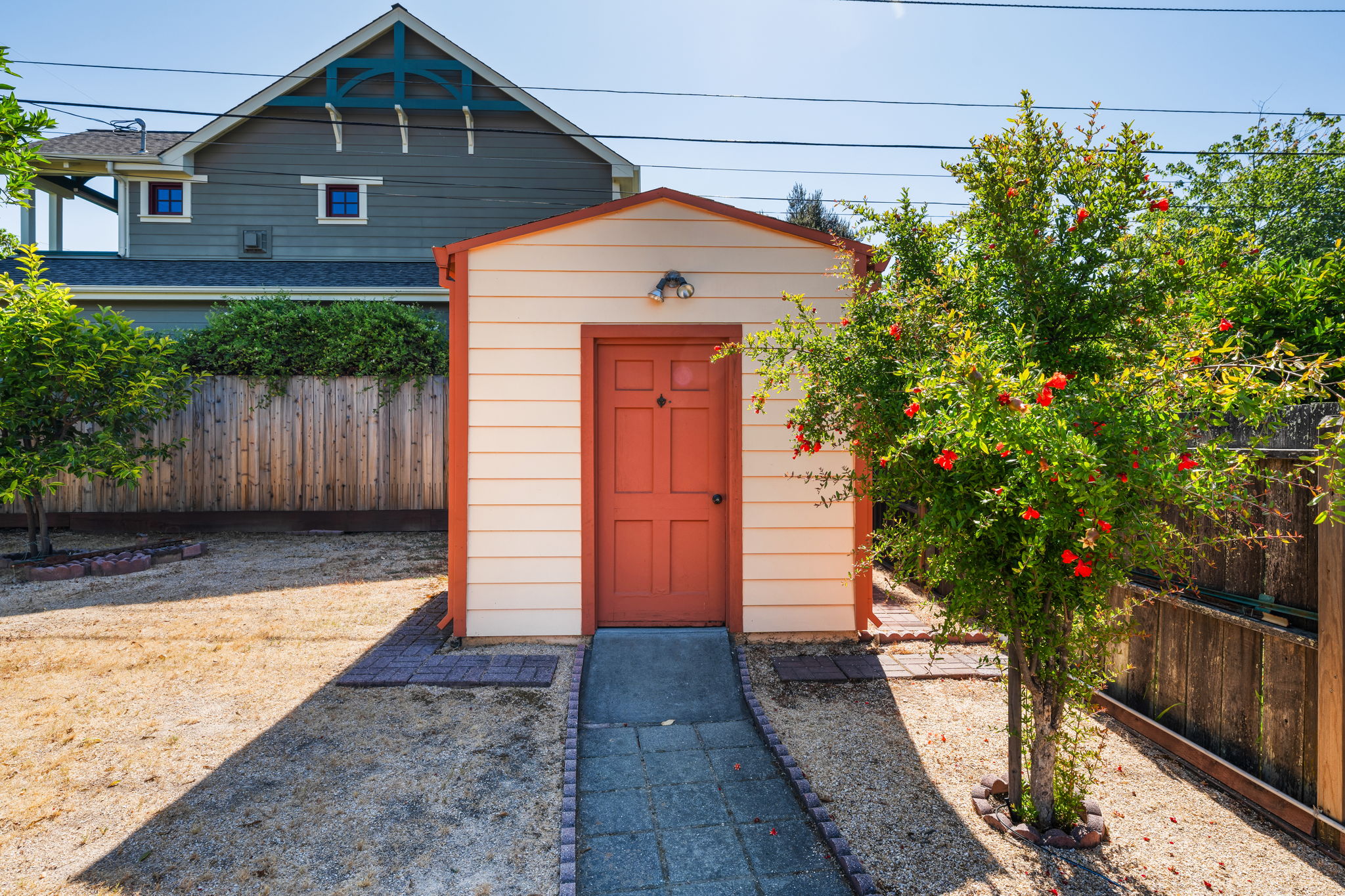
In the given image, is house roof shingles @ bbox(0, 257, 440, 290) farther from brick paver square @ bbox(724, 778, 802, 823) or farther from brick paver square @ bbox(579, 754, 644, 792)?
→ brick paver square @ bbox(724, 778, 802, 823)

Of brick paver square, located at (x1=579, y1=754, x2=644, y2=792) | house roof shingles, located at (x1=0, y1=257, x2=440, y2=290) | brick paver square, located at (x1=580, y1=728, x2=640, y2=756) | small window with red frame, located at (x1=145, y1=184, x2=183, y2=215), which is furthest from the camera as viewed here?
small window with red frame, located at (x1=145, y1=184, x2=183, y2=215)

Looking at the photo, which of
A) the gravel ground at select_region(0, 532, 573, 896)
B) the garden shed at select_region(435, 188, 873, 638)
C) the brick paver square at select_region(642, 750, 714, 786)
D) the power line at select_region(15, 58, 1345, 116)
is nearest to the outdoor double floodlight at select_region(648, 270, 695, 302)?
the garden shed at select_region(435, 188, 873, 638)

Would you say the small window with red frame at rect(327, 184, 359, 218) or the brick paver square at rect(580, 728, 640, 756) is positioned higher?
the small window with red frame at rect(327, 184, 359, 218)

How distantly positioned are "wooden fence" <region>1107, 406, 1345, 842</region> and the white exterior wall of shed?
82.6 inches

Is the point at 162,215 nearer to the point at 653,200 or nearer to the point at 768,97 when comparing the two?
the point at 768,97

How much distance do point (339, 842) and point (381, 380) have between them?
695 cm

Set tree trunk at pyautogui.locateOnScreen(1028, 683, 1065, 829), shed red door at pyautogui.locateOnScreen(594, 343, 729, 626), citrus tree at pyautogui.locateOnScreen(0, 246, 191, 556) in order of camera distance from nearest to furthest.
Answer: tree trunk at pyautogui.locateOnScreen(1028, 683, 1065, 829)
shed red door at pyautogui.locateOnScreen(594, 343, 729, 626)
citrus tree at pyautogui.locateOnScreen(0, 246, 191, 556)

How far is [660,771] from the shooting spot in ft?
9.57

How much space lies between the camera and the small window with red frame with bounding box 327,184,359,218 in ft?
35.0

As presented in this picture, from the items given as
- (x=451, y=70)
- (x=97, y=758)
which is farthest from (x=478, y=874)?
(x=451, y=70)

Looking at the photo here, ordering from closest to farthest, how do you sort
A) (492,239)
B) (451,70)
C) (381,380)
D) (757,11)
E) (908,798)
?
1. (908,798)
2. (492,239)
3. (757,11)
4. (381,380)
5. (451,70)

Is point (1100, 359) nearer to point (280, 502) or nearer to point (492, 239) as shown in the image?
point (492, 239)

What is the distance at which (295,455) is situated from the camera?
8312 mm

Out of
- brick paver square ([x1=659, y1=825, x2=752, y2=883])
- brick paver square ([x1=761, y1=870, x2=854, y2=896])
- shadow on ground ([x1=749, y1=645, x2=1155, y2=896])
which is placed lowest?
brick paver square ([x1=659, y1=825, x2=752, y2=883])
